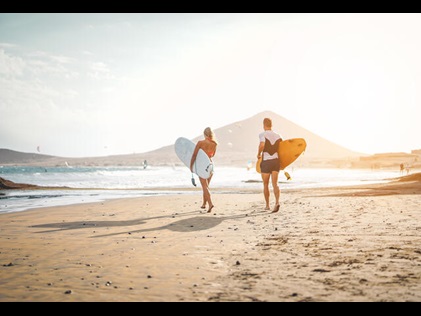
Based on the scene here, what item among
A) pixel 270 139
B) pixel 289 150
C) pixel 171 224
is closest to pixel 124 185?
pixel 289 150

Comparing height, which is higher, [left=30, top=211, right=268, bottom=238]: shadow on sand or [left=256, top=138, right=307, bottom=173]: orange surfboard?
[left=256, top=138, right=307, bottom=173]: orange surfboard

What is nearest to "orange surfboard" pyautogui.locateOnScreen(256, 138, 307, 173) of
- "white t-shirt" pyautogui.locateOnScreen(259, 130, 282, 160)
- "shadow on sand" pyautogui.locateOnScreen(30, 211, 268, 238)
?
"white t-shirt" pyautogui.locateOnScreen(259, 130, 282, 160)

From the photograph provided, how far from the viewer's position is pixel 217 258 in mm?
4781

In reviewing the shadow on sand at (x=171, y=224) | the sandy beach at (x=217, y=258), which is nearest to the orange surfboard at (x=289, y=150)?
the sandy beach at (x=217, y=258)

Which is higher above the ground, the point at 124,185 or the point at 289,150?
the point at 289,150

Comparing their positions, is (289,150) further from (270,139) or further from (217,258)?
(217,258)

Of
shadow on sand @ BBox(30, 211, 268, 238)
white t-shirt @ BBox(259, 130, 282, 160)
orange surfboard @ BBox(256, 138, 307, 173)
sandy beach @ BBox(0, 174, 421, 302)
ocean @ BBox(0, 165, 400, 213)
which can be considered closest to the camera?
sandy beach @ BBox(0, 174, 421, 302)

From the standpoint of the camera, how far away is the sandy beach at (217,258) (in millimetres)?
3402

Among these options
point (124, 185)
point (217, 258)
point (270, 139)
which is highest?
point (270, 139)

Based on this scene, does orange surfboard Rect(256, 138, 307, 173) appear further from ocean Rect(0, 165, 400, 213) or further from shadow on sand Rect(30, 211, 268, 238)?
ocean Rect(0, 165, 400, 213)

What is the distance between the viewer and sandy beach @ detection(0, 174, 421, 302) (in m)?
3.40

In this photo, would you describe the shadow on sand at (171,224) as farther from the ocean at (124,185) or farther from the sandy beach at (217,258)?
the ocean at (124,185)

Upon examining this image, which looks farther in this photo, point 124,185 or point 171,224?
point 124,185
